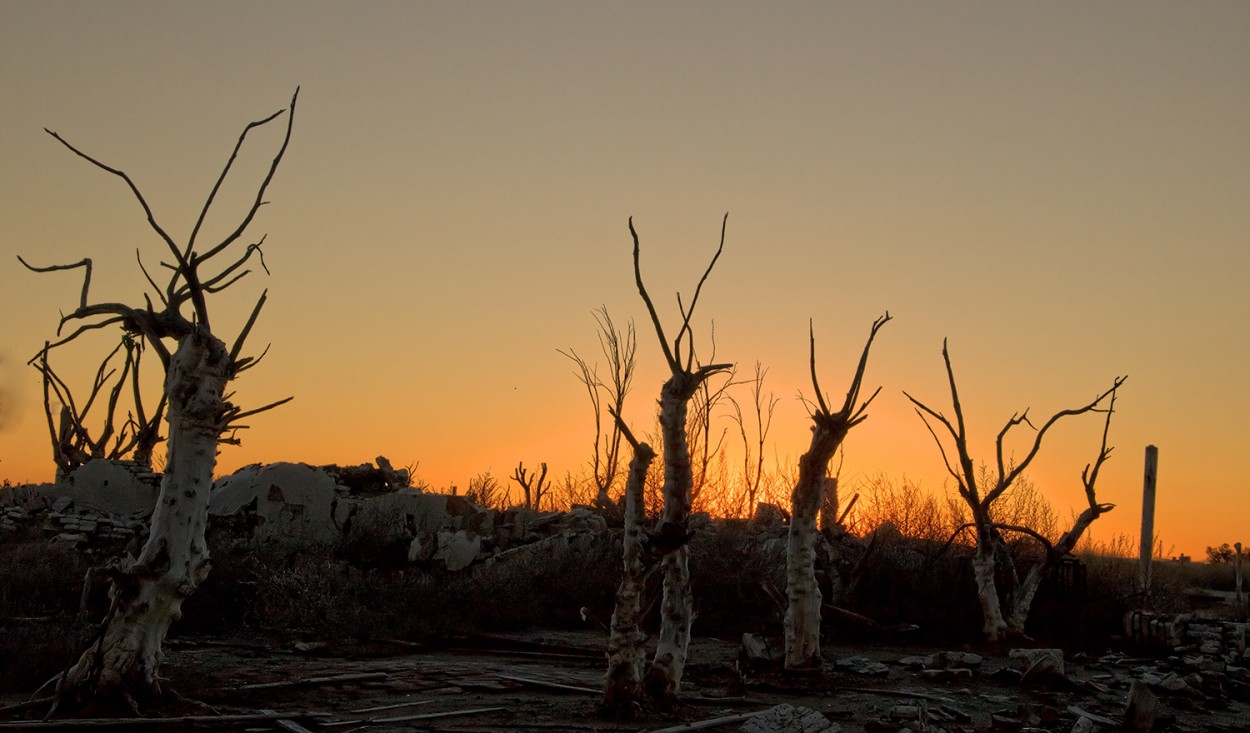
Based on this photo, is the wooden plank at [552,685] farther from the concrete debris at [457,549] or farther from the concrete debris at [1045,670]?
the concrete debris at [457,549]

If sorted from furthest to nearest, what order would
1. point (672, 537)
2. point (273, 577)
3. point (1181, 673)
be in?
1. point (273, 577)
2. point (1181, 673)
3. point (672, 537)

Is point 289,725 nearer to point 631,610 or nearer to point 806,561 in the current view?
point 631,610

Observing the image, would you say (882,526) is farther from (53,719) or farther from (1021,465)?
(53,719)

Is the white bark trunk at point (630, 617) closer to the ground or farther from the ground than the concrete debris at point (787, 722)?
farther from the ground

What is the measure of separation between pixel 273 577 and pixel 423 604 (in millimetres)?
2292

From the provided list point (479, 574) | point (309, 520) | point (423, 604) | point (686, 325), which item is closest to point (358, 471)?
point (309, 520)

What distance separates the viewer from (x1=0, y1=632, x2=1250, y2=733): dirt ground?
31.9 ft

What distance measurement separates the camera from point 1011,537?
80.3 feet

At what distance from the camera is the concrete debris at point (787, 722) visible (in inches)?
352

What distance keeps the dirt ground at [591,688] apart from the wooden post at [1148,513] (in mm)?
5725

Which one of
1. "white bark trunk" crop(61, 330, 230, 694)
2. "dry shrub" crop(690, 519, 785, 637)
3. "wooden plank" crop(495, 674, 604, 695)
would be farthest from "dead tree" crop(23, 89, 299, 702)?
"dry shrub" crop(690, 519, 785, 637)

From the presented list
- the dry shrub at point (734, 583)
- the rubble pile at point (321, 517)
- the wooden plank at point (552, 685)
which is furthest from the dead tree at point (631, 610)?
the rubble pile at point (321, 517)

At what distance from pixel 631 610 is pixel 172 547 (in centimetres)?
388

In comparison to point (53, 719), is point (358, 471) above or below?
above
